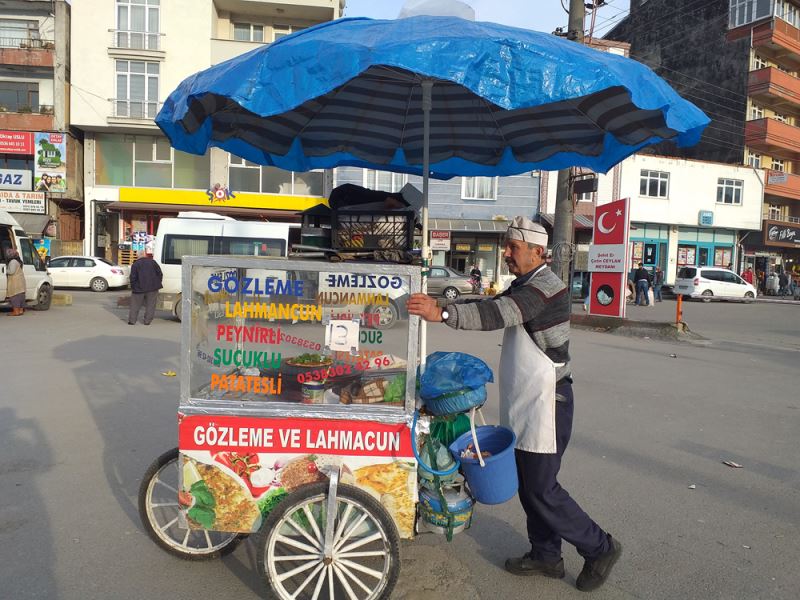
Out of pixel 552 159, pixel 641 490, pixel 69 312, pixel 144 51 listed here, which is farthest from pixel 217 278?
pixel 144 51

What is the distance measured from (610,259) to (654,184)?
868 inches

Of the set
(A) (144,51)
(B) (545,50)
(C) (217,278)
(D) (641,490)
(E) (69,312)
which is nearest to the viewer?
(B) (545,50)

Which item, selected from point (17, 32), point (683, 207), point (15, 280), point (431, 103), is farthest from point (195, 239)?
point (683, 207)

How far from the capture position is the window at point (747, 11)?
3419 cm

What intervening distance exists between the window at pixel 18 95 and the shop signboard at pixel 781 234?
40.4 metres

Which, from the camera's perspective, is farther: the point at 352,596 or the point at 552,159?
the point at 552,159

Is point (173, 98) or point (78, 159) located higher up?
point (78, 159)

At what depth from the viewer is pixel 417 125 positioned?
15.6 ft

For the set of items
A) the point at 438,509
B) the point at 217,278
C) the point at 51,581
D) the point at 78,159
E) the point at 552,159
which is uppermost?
the point at 78,159

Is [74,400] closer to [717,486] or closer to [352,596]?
[352,596]

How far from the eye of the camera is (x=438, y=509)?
281cm

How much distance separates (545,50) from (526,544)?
2706 mm

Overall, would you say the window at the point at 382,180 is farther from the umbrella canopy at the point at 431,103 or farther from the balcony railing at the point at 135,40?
the umbrella canopy at the point at 431,103

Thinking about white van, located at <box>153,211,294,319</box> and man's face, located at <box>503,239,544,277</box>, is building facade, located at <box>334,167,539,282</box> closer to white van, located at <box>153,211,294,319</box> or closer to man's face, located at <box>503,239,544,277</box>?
white van, located at <box>153,211,294,319</box>
